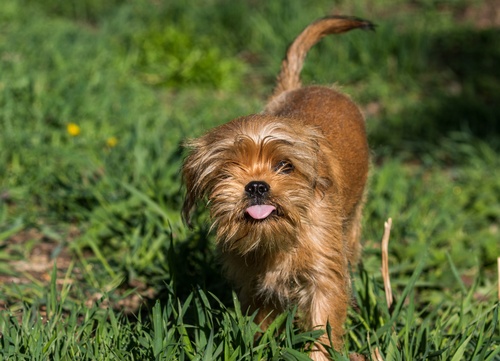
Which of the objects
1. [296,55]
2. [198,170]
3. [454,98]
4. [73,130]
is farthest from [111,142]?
[454,98]

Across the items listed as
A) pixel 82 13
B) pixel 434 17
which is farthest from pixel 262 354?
pixel 82 13

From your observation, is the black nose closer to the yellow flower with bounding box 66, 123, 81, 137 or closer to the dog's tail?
the dog's tail

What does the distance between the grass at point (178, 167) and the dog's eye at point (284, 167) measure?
0.67m

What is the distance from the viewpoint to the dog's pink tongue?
3.65 meters

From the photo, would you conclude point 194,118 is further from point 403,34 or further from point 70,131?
point 403,34

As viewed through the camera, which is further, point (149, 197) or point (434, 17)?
Answer: point (434, 17)

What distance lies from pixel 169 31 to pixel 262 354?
19.8 ft

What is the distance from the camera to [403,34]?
884 cm

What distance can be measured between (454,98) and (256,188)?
5089 millimetres

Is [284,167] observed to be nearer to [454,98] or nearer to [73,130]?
[73,130]

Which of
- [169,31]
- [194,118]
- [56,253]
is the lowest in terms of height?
[56,253]

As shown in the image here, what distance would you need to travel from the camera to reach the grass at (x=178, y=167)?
4031mm

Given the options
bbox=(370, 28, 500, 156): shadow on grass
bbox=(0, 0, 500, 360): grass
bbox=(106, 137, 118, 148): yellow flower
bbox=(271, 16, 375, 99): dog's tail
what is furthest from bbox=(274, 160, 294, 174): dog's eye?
bbox=(370, 28, 500, 156): shadow on grass

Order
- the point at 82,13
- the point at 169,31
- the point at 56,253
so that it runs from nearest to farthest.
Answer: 1. the point at 56,253
2. the point at 169,31
3. the point at 82,13
